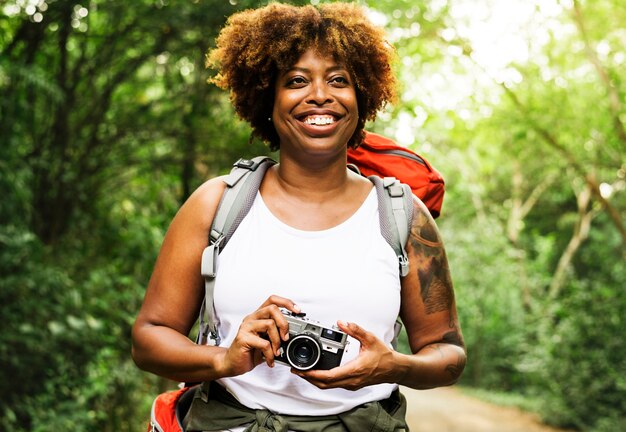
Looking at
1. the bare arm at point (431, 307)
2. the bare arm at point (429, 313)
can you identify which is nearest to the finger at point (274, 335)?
the bare arm at point (429, 313)

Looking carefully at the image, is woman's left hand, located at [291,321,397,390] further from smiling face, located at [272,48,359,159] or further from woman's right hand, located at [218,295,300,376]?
smiling face, located at [272,48,359,159]

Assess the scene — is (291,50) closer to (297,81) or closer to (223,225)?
(297,81)

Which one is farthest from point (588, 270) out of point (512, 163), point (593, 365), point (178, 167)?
point (178, 167)

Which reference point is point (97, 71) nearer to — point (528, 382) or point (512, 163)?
point (528, 382)

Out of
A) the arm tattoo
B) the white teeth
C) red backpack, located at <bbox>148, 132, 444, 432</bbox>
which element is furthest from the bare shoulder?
the white teeth

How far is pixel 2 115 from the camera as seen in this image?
5230mm

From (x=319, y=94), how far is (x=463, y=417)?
1331cm

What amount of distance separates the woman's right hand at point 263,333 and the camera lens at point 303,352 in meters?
0.03

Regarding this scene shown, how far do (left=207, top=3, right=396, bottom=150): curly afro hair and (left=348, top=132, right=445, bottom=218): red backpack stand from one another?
0.16 m

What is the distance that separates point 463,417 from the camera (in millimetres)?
14633

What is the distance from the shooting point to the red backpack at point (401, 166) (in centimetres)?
262

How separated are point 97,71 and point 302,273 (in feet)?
15.5

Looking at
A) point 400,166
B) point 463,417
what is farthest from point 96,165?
point 463,417

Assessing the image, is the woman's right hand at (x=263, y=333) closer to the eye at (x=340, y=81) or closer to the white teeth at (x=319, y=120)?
the white teeth at (x=319, y=120)
